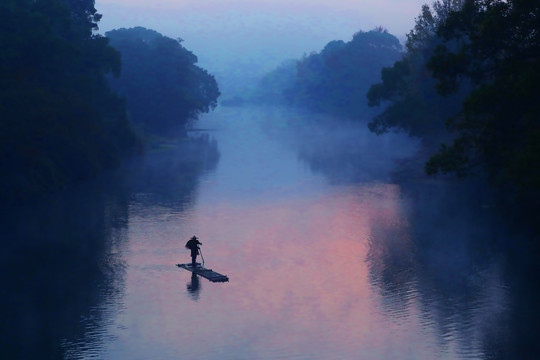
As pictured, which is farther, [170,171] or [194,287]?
[170,171]

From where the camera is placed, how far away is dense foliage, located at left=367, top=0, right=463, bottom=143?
3174 inches

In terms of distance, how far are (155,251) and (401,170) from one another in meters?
41.1

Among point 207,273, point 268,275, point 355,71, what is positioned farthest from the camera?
point 355,71

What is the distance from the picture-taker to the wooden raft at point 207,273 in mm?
36562

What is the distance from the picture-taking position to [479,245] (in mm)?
44469

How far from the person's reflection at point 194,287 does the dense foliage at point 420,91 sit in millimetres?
44350

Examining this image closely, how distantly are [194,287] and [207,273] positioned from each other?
1.61 meters

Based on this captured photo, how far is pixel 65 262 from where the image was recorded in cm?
4119

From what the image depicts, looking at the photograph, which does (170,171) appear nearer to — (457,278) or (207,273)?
(207,273)

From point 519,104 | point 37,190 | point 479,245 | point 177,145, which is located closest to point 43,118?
point 37,190

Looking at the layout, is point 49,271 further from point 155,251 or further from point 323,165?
point 323,165

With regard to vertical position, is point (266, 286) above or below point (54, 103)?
below

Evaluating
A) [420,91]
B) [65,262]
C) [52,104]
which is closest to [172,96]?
[420,91]

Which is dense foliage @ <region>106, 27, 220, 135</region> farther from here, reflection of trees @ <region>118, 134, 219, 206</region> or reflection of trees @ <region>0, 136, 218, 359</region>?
reflection of trees @ <region>0, 136, 218, 359</region>
